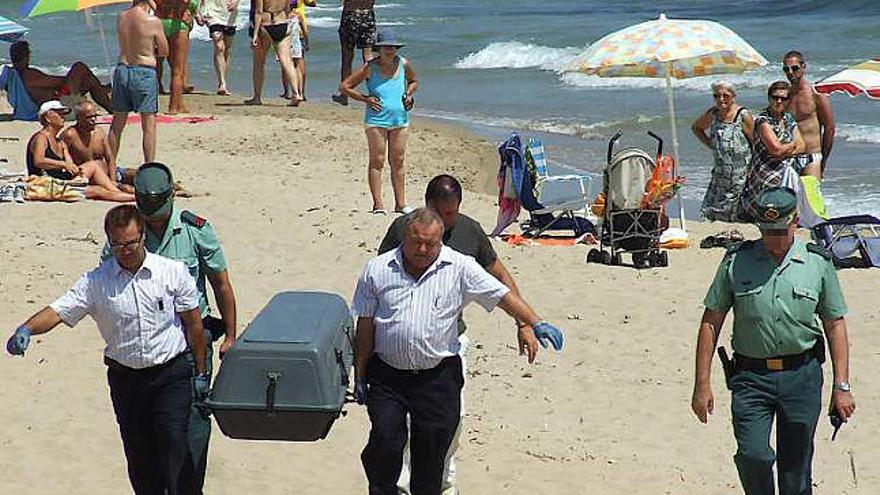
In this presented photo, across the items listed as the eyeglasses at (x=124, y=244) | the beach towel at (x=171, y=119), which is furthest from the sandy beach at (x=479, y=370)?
the beach towel at (x=171, y=119)

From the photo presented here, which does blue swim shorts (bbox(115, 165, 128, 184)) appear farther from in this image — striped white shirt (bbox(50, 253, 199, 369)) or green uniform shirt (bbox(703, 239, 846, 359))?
green uniform shirt (bbox(703, 239, 846, 359))

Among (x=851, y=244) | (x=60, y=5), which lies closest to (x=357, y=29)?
(x=60, y=5)

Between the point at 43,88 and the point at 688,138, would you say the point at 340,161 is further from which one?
the point at 688,138

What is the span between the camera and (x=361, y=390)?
5.81 meters

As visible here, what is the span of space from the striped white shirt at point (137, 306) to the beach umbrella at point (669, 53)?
261 inches

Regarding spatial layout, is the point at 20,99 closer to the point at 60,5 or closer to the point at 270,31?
the point at 60,5

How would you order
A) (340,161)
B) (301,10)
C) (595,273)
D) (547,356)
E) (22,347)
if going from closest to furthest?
(22,347)
(547,356)
(595,273)
(340,161)
(301,10)

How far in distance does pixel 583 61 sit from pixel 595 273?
1.87 m

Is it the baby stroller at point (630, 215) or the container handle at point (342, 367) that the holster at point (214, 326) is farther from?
the baby stroller at point (630, 215)

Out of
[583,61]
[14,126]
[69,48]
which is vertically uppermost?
[583,61]

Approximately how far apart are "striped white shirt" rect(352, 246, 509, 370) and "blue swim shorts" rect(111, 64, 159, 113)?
6758 mm

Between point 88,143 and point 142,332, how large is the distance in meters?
A: 7.11

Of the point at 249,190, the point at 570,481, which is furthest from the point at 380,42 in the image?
the point at 570,481

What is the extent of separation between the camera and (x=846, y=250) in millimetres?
11266
